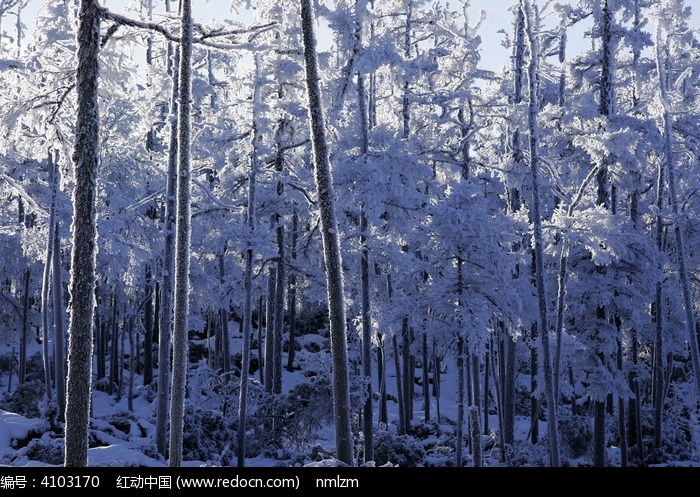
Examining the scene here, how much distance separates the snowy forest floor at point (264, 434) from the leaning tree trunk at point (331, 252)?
4354mm

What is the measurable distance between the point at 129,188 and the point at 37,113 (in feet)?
62.2

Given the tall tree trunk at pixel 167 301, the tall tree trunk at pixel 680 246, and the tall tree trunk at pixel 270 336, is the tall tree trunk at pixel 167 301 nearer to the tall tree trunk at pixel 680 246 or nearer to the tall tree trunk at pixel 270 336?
the tall tree trunk at pixel 270 336

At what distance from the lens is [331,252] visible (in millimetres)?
10719

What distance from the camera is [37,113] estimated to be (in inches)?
396

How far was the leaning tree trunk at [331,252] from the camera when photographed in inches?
409

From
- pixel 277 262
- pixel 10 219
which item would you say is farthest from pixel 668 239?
pixel 10 219

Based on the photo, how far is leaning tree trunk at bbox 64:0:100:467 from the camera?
8211 mm

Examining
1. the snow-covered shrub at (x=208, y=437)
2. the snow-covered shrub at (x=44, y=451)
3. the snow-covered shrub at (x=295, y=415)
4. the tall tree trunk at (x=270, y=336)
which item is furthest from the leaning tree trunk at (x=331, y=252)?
the tall tree trunk at (x=270, y=336)

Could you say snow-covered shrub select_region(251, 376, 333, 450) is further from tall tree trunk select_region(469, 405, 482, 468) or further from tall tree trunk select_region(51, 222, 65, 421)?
tall tree trunk select_region(51, 222, 65, 421)

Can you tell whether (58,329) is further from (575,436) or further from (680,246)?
(680,246)

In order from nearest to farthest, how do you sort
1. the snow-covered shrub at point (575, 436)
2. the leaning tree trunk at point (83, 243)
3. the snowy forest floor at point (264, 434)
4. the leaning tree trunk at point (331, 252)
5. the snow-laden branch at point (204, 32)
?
the leaning tree trunk at point (83, 243) → the snow-laden branch at point (204, 32) → the leaning tree trunk at point (331, 252) → the snowy forest floor at point (264, 434) → the snow-covered shrub at point (575, 436)

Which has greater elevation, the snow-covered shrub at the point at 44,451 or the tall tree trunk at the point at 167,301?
the tall tree trunk at the point at 167,301
